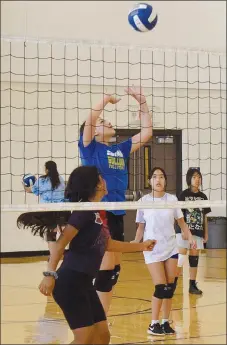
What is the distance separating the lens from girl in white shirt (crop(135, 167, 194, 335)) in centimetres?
615

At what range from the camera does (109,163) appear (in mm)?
→ 5578

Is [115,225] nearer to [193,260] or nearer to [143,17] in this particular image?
[143,17]

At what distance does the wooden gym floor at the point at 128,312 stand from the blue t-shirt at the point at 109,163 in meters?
1.22

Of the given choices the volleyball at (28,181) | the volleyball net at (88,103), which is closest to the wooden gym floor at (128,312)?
the volleyball at (28,181)

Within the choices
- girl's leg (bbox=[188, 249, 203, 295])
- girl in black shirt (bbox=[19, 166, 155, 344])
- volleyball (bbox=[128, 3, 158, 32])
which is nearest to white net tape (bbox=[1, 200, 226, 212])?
girl in black shirt (bbox=[19, 166, 155, 344])

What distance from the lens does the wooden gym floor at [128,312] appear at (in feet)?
19.9

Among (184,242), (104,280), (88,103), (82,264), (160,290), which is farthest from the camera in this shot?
(88,103)

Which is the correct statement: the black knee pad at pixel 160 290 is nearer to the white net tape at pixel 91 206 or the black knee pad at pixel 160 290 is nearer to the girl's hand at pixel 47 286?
the white net tape at pixel 91 206

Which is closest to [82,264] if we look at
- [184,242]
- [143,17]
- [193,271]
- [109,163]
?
[109,163]

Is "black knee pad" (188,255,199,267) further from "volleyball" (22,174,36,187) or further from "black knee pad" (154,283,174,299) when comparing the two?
"black knee pad" (154,283,174,299)

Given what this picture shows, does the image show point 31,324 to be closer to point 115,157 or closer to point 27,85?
point 115,157

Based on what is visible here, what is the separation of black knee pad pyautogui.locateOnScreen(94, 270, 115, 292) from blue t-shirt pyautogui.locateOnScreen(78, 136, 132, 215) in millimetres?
451

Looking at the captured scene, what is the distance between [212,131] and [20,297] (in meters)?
6.99

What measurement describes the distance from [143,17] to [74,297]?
403cm
